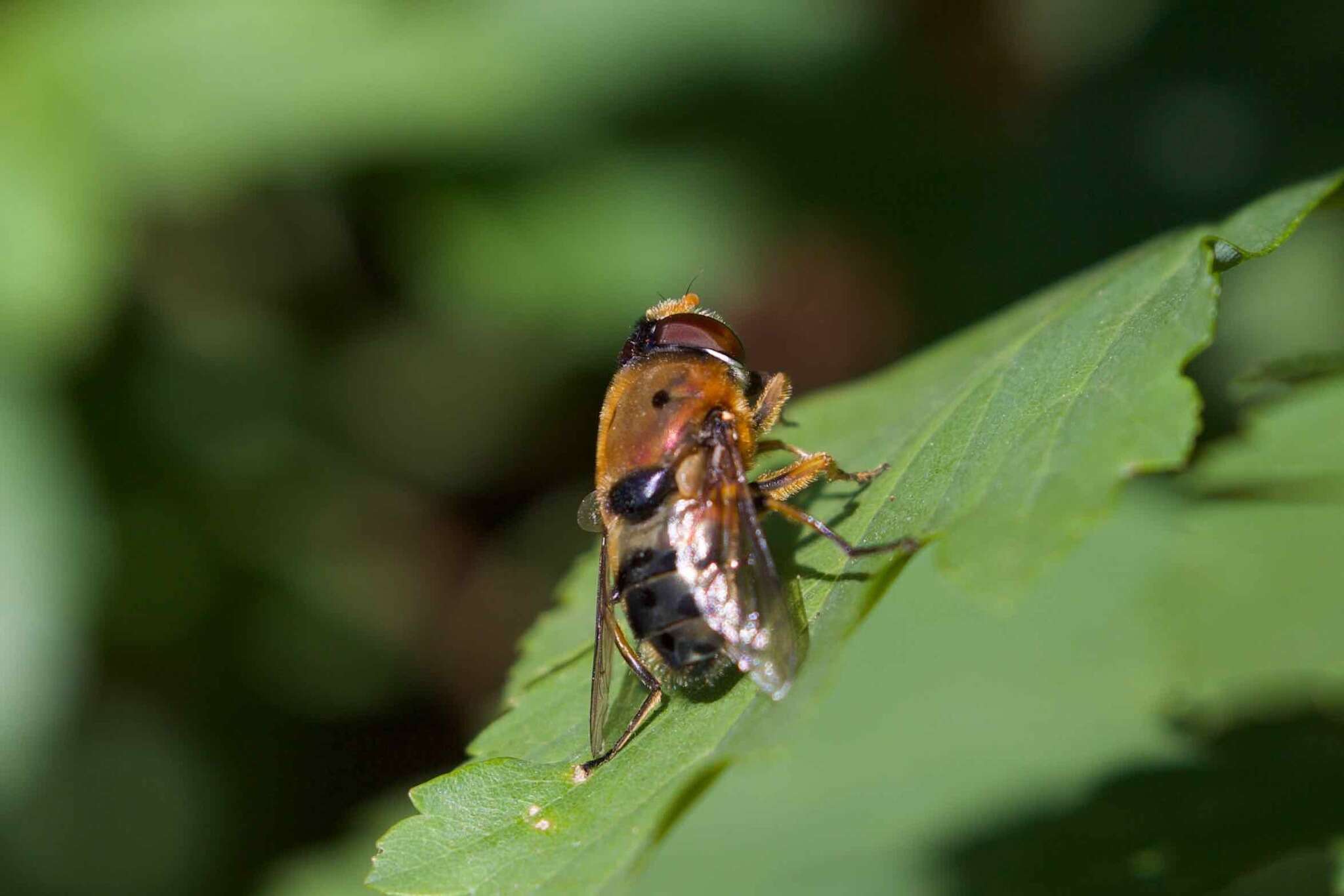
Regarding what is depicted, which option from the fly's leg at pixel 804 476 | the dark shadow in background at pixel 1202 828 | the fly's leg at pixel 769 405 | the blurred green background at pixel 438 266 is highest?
the blurred green background at pixel 438 266

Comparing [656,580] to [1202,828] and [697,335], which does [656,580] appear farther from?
[1202,828]

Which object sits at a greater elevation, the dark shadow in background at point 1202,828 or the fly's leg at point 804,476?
the fly's leg at point 804,476

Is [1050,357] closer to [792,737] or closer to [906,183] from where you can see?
[792,737]

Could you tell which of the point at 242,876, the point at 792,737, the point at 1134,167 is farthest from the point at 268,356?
the point at 792,737

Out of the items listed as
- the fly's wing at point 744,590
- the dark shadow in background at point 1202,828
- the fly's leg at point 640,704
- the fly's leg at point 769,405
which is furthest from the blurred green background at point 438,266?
the fly's wing at point 744,590

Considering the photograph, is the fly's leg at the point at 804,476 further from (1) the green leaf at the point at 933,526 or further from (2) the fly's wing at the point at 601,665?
(2) the fly's wing at the point at 601,665

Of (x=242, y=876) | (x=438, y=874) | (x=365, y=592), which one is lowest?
(x=438, y=874)

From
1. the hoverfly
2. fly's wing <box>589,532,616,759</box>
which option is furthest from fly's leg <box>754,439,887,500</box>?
fly's wing <box>589,532,616,759</box>
